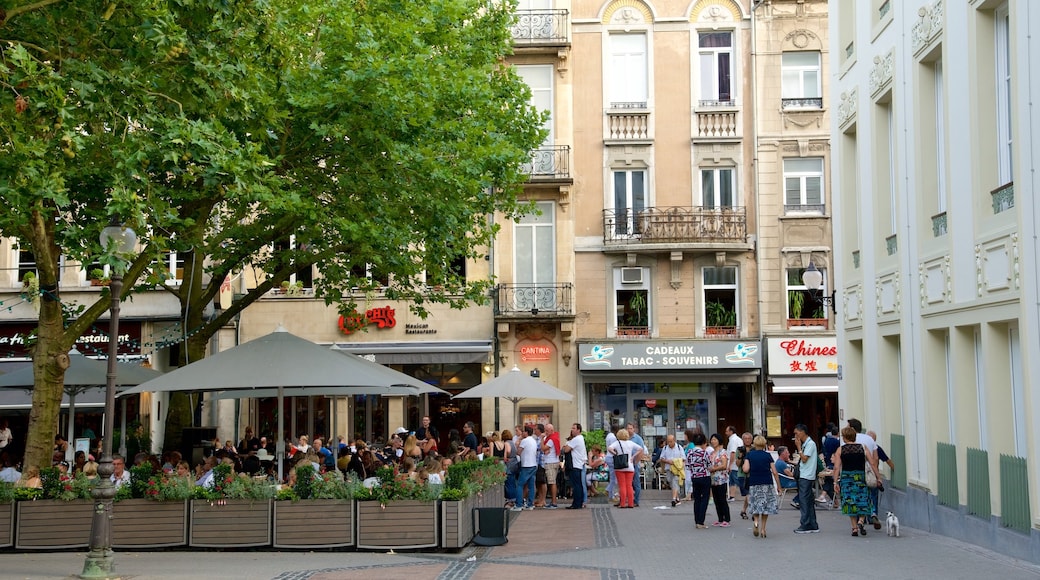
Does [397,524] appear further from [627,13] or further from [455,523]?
[627,13]

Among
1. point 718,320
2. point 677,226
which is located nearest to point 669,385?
point 718,320

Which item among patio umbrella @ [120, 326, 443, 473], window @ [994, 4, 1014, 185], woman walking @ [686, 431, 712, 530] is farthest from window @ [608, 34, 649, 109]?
window @ [994, 4, 1014, 185]

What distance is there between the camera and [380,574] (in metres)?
13.7

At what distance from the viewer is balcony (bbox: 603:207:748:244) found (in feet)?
104

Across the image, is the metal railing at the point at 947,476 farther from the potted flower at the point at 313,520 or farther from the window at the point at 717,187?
the window at the point at 717,187

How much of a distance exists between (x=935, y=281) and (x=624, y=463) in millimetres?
7972

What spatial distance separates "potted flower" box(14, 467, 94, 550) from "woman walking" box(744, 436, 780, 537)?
362 inches

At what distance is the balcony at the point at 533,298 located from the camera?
3167 cm

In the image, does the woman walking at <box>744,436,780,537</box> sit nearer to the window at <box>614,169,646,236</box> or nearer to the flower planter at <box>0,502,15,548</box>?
the flower planter at <box>0,502,15,548</box>

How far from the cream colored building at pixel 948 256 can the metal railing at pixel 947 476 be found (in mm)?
31

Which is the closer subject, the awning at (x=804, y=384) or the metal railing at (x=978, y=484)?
the metal railing at (x=978, y=484)

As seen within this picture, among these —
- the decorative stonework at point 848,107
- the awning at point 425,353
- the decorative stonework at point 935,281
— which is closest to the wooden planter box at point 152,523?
the decorative stonework at point 935,281

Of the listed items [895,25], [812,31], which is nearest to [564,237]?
[812,31]

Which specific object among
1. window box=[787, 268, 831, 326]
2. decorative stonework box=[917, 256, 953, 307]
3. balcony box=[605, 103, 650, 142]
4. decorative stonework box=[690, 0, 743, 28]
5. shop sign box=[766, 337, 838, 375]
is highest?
decorative stonework box=[690, 0, 743, 28]
